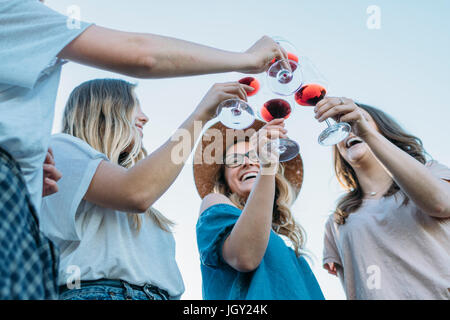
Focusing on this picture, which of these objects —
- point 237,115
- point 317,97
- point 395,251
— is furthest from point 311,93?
point 395,251

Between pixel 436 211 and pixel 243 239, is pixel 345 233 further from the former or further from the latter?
pixel 243 239

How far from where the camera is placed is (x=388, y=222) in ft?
8.80

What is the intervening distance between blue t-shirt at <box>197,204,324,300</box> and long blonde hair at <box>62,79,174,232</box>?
0.26 meters

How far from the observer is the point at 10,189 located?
106cm

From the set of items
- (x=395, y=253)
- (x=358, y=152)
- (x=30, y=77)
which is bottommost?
Result: (x=395, y=253)

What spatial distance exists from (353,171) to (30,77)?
2.58 meters

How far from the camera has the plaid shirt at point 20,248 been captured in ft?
3.23

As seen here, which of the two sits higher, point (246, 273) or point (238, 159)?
point (238, 159)

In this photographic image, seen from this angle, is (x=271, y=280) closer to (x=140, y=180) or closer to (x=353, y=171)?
(x=140, y=180)

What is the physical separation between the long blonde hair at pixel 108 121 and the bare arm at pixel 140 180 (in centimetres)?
42

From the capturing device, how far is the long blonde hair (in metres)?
2.30

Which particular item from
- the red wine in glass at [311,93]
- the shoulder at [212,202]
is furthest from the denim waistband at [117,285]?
the red wine in glass at [311,93]

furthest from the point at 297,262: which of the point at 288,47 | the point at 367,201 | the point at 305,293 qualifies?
the point at 288,47
